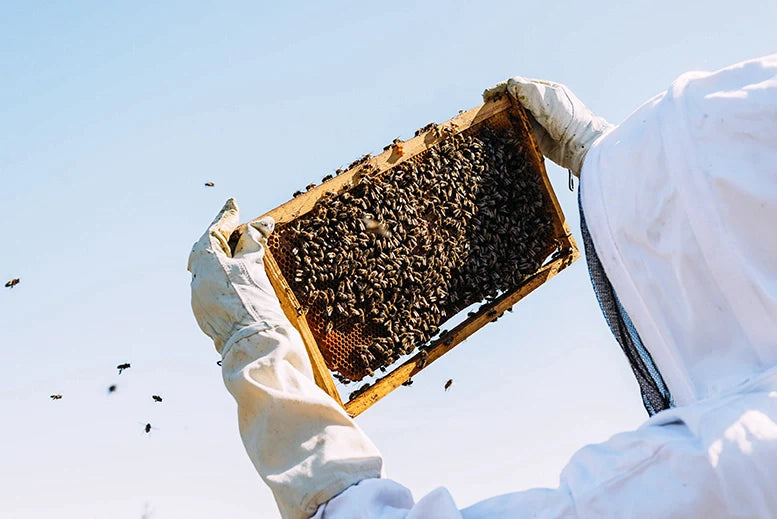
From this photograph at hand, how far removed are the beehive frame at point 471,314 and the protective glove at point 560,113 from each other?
0.11 m

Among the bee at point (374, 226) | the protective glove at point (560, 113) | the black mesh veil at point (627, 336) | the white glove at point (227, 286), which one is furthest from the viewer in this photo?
the protective glove at point (560, 113)

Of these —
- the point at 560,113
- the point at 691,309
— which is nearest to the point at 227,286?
the point at 691,309

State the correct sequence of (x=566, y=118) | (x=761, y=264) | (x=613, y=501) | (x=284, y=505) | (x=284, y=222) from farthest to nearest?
(x=566, y=118), (x=284, y=222), (x=284, y=505), (x=761, y=264), (x=613, y=501)

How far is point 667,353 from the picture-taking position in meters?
2.76

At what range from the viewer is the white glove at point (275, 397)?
2.92 meters

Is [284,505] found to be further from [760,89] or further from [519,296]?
[519,296]

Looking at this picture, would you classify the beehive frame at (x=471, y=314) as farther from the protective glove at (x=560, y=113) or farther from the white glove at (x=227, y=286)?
the white glove at (x=227, y=286)

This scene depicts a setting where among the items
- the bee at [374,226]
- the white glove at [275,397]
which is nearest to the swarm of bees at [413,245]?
the bee at [374,226]

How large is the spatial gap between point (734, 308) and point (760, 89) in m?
0.69

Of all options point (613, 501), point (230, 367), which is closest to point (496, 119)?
point (230, 367)

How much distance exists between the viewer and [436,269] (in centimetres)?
513

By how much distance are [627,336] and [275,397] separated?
1.49 metres

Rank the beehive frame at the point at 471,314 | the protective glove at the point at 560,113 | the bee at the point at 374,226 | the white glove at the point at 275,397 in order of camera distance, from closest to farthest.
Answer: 1. the white glove at the point at 275,397
2. the beehive frame at the point at 471,314
3. the bee at the point at 374,226
4. the protective glove at the point at 560,113

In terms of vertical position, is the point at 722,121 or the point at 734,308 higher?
the point at 722,121
